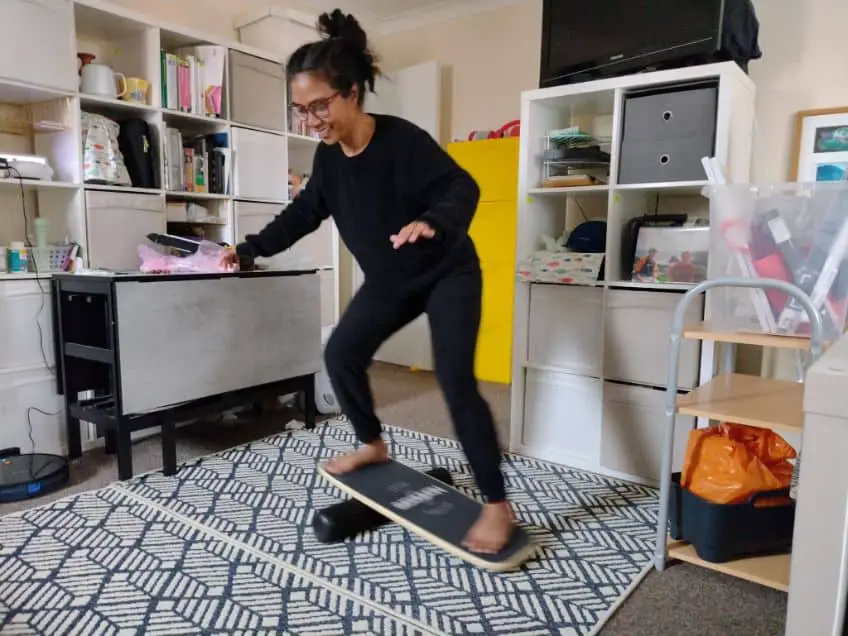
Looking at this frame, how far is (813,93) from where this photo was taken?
2.52 m

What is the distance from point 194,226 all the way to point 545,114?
1.74 m

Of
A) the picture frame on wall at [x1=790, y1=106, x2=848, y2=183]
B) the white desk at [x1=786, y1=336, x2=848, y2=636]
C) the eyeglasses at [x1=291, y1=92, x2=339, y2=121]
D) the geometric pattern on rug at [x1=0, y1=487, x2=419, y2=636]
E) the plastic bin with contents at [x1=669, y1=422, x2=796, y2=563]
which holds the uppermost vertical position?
the picture frame on wall at [x1=790, y1=106, x2=848, y2=183]

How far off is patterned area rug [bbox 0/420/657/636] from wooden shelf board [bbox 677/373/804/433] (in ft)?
1.52

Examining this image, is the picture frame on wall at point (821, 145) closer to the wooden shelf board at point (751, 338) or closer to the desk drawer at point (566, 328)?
the desk drawer at point (566, 328)

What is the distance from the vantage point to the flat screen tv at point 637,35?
6.48 feet

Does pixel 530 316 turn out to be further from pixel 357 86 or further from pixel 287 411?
pixel 287 411

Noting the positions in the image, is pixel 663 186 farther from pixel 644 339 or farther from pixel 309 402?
pixel 309 402

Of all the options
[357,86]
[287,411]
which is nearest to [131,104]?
[357,86]

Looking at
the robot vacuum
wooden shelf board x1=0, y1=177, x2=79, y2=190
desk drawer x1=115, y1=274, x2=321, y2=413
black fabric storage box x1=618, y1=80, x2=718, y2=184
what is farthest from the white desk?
wooden shelf board x1=0, y1=177, x2=79, y2=190

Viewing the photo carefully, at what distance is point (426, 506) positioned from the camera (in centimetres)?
172

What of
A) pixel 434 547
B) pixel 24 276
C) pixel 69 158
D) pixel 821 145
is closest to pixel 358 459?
pixel 434 547

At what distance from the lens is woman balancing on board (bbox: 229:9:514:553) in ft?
5.06

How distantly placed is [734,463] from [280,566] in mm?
1150

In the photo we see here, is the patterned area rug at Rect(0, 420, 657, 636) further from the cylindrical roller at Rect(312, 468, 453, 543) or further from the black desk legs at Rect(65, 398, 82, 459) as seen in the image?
the black desk legs at Rect(65, 398, 82, 459)
